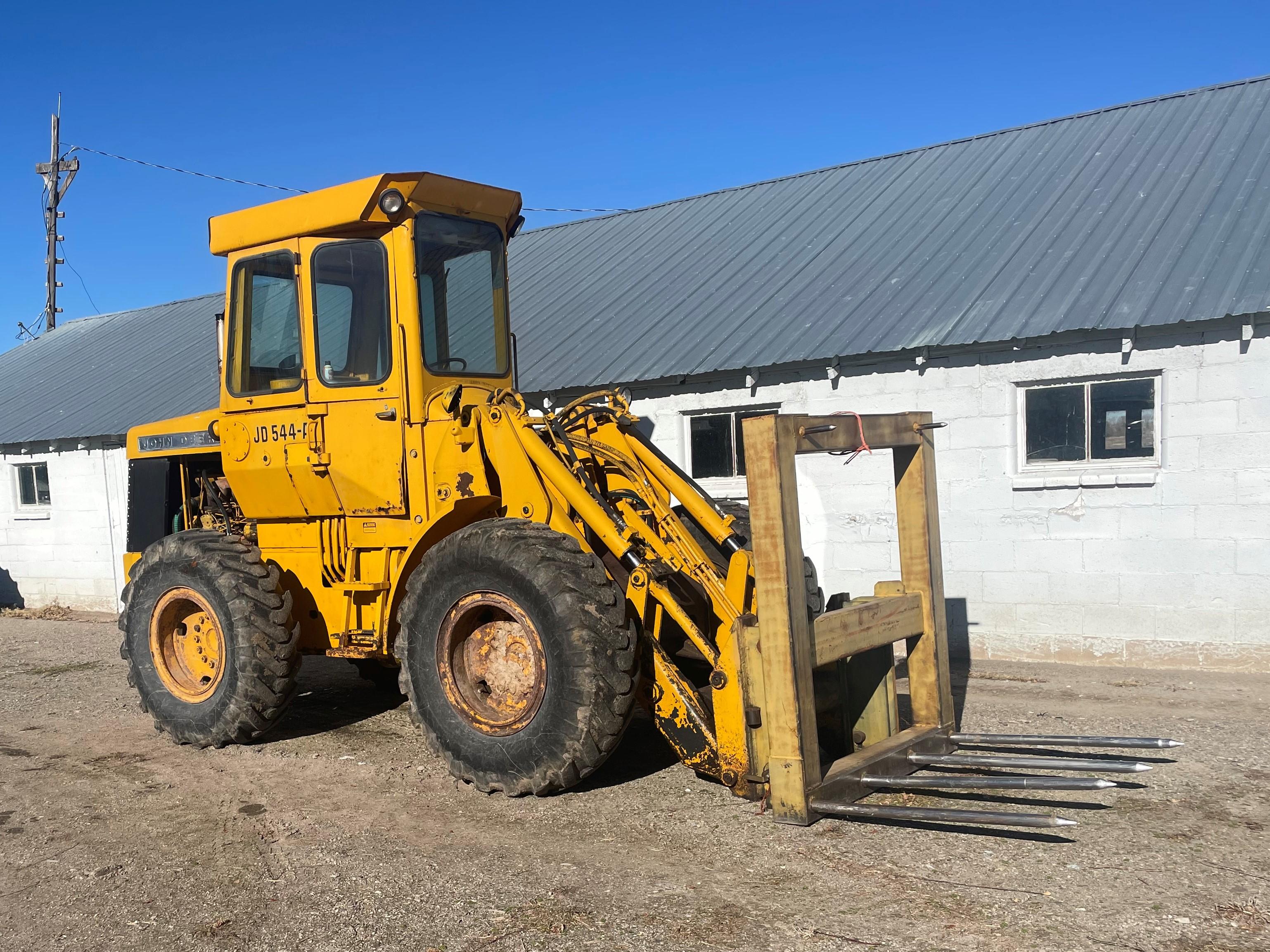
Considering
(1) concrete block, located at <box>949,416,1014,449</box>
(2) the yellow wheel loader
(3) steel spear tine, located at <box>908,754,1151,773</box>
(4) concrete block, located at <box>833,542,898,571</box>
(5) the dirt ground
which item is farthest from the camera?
(4) concrete block, located at <box>833,542,898,571</box>

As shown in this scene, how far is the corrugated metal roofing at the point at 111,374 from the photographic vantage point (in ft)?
51.6

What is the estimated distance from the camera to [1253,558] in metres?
8.18

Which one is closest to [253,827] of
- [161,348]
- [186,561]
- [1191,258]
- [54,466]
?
[186,561]

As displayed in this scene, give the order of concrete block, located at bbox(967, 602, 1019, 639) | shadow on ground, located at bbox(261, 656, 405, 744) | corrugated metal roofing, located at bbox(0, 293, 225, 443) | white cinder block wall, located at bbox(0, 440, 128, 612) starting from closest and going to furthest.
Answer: shadow on ground, located at bbox(261, 656, 405, 744) → concrete block, located at bbox(967, 602, 1019, 639) → white cinder block wall, located at bbox(0, 440, 128, 612) → corrugated metal roofing, located at bbox(0, 293, 225, 443)

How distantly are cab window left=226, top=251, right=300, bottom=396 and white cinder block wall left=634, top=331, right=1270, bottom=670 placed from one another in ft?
15.8

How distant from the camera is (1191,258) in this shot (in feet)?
29.1

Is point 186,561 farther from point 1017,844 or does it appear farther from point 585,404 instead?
point 1017,844

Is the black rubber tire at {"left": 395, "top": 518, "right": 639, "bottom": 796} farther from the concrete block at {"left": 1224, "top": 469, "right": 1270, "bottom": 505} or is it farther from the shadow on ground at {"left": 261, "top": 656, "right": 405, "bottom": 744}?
the concrete block at {"left": 1224, "top": 469, "right": 1270, "bottom": 505}

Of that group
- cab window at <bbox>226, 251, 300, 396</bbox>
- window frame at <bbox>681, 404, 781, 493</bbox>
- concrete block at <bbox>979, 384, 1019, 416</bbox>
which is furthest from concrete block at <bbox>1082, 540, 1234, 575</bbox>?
cab window at <bbox>226, 251, 300, 396</bbox>

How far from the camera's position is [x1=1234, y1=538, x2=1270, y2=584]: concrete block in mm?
8133

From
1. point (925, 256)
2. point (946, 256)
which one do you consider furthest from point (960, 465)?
point (925, 256)

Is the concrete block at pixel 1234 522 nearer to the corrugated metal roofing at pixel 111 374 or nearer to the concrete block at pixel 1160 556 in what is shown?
the concrete block at pixel 1160 556

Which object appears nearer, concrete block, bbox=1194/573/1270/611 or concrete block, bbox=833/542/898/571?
concrete block, bbox=1194/573/1270/611

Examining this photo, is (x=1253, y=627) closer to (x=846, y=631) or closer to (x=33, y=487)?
(x=846, y=631)
